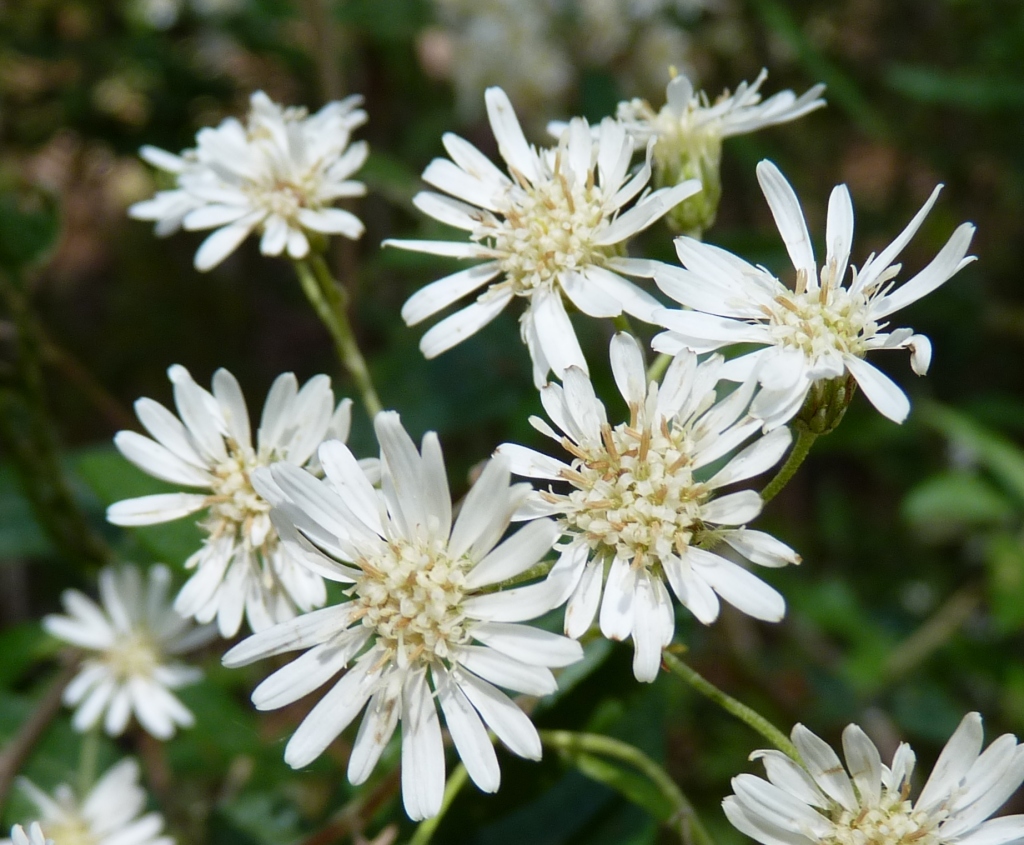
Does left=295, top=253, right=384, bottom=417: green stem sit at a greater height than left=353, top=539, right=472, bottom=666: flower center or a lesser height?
greater

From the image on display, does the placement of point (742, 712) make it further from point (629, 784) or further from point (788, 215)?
point (788, 215)

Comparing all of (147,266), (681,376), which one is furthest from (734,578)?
(147,266)

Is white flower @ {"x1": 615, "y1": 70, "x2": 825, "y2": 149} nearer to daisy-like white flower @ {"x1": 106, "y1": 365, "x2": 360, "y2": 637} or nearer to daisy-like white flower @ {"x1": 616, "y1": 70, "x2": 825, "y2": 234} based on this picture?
daisy-like white flower @ {"x1": 616, "y1": 70, "x2": 825, "y2": 234}

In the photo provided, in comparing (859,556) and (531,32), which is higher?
(531,32)

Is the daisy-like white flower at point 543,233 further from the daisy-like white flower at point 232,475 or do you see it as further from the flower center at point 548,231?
the daisy-like white flower at point 232,475

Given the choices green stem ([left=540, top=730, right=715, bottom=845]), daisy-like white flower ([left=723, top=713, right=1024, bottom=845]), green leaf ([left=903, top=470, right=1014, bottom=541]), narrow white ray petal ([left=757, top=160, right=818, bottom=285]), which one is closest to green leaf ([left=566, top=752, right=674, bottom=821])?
green stem ([left=540, top=730, right=715, bottom=845])

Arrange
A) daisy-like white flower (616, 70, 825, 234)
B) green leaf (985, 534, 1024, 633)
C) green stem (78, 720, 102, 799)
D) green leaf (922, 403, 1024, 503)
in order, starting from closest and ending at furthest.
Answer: daisy-like white flower (616, 70, 825, 234), green stem (78, 720, 102, 799), green leaf (985, 534, 1024, 633), green leaf (922, 403, 1024, 503)

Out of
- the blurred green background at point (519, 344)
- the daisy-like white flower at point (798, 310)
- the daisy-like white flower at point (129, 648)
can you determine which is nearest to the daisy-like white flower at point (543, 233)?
the daisy-like white flower at point (798, 310)

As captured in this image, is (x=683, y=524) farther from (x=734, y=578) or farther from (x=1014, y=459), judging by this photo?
(x=1014, y=459)
